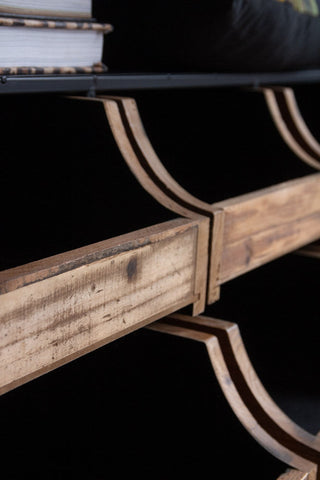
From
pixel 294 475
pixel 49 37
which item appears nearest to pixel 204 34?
pixel 49 37

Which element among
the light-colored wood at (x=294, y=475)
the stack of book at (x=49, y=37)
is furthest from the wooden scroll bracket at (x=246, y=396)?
the stack of book at (x=49, y=37)

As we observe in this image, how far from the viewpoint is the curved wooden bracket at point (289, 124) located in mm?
1078

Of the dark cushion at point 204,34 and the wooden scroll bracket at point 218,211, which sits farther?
the dark cushion at point 204,34

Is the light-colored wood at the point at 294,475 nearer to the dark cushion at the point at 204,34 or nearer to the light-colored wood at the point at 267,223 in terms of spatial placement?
the light-colored wood at the point at 267,223

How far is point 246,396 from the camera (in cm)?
79

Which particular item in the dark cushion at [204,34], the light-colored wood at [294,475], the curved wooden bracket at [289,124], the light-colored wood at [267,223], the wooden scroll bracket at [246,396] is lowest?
the light-colored wood at [294,475]

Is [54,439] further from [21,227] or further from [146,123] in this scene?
[146,123]

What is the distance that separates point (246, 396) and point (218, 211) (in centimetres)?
22

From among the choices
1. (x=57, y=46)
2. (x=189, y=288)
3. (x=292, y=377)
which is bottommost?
(x=292, y=377)

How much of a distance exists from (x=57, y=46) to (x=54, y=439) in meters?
0.48

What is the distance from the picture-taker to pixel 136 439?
0.82m

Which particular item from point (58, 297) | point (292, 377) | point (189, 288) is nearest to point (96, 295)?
point (58, 297)

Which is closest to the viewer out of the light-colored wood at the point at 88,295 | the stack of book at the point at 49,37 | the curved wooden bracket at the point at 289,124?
the light-colored wood at the point at 88,295

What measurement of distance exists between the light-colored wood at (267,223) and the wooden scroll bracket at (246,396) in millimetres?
60
